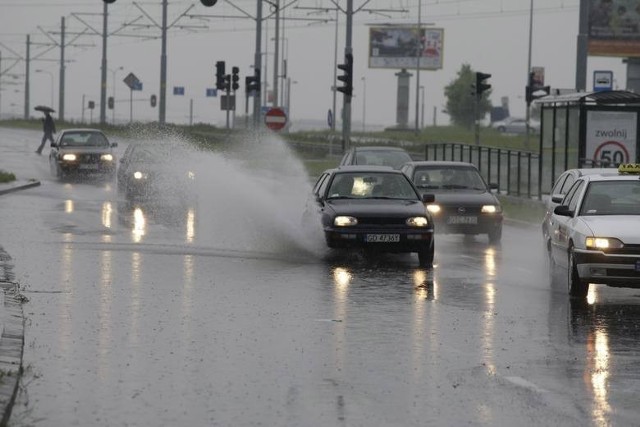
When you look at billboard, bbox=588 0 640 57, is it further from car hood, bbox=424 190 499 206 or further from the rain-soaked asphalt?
the rain-soaked asphalt

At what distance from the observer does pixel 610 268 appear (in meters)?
15.7

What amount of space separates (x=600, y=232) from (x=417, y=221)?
4938mm

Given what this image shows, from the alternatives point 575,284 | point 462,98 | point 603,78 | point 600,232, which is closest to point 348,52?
point 603,78

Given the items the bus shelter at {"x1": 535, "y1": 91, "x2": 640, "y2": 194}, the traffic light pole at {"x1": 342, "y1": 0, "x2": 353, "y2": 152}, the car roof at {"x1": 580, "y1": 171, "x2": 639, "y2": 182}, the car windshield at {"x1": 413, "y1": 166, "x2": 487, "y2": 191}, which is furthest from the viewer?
the traffic light pole at {"x1": 342, "y1": 0, "x2": 353, "y2": 152}

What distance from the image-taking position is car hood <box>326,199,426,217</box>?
20.7m

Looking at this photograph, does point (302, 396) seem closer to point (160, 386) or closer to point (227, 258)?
point (160, 386)

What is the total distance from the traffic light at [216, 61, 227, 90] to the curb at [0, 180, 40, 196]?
2157cm

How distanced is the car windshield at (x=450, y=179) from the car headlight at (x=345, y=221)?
6.70 metres

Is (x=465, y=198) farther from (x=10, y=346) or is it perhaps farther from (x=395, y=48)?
(x=395, y=48)

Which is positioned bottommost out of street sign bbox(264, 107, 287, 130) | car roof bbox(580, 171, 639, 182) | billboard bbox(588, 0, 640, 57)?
car roof bbox(580, 171, 639, 182)

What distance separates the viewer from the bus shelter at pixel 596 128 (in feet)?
109

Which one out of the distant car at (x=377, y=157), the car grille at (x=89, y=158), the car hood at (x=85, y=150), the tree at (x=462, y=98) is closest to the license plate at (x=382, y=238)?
the distant car at (x=377, y=157)

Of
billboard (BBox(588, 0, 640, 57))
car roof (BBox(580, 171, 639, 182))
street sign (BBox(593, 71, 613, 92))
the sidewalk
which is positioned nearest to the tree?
billboard (BBox(588, 0, 640, 57))

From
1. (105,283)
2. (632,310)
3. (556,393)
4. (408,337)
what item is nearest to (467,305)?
(632,310)
